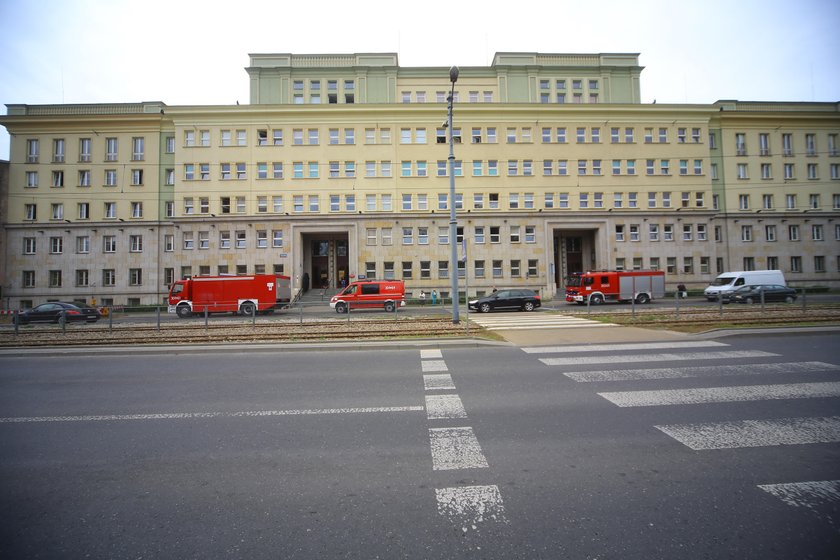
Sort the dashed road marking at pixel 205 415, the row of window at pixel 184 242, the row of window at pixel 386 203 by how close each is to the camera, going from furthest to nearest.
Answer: the row of window at pixel 386 203, the row of window at pixel 184 242, the dashed road marking at pixel 205 415

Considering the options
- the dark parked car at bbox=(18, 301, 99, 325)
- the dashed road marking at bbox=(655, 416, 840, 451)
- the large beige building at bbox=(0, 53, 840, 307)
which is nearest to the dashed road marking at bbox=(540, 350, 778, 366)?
the dashed road marking at bbox=(655, 416, 840, 451)

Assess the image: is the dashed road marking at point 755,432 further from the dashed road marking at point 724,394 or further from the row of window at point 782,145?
the row of window at point 782,145

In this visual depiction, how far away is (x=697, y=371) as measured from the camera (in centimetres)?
672

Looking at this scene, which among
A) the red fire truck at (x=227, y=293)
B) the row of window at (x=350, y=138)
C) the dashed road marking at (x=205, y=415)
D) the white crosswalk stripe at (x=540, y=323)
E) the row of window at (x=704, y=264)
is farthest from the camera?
the row of window at (x=704, y=264)

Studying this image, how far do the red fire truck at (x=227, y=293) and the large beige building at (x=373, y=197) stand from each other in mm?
12430

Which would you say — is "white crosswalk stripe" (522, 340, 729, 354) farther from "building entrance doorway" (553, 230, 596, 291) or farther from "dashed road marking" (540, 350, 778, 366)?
"building entrance doorway" (553, 230, 596, 291)

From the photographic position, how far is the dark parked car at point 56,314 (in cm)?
1913

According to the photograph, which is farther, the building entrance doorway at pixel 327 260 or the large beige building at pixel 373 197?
the building entrance doorway at pixel 327 260

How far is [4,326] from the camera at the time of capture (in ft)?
58.9

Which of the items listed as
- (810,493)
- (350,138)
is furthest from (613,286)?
(810,493)

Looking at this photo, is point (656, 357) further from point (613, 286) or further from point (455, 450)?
point (613, 286)

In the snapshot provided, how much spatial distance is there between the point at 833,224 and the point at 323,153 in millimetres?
55277

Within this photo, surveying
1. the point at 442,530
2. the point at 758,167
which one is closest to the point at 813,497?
the point at 442,530

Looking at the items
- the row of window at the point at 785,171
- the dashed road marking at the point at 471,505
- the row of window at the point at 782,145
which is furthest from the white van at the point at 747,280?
the dashed road marking at the point at 471,505
